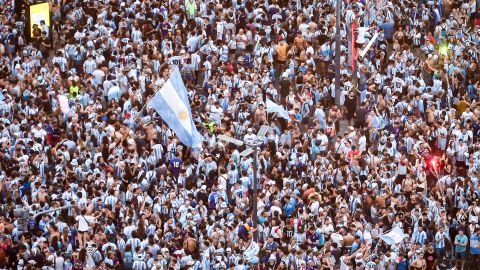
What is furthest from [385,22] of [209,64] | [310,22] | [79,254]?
[79,254]

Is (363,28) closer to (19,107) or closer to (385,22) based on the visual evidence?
(385,22)

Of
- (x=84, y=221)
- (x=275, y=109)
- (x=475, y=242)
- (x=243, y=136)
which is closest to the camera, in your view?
(x=84, y=221)

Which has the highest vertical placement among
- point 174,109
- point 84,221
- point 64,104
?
point 174,109

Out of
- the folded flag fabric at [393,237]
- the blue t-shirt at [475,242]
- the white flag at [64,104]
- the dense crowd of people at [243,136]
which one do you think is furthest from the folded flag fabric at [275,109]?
the blue t-shirt at [475,242]

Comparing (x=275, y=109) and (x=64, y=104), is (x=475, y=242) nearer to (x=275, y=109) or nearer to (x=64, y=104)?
(x=275, y=109)

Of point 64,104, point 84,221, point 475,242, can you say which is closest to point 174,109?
point 64,104

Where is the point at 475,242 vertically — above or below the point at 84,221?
below

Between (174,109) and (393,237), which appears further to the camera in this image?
(174,109)
